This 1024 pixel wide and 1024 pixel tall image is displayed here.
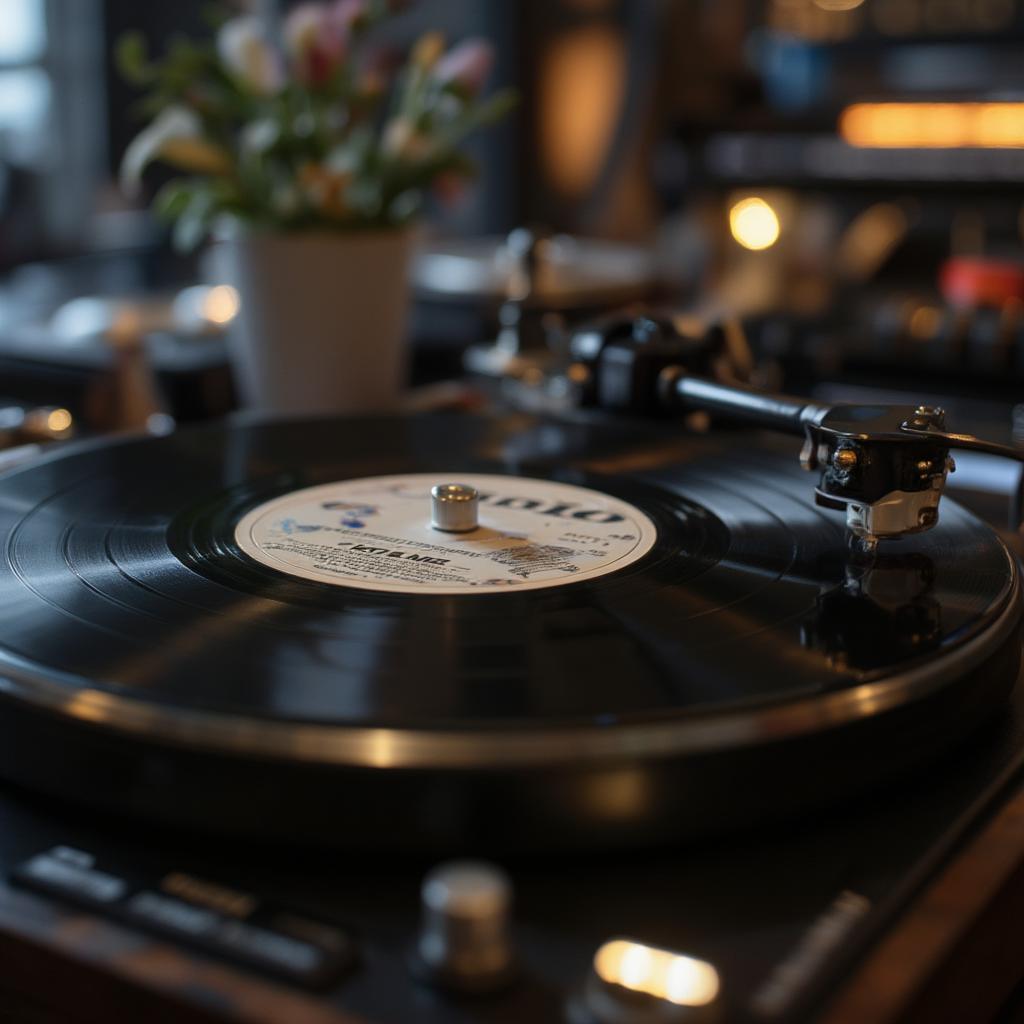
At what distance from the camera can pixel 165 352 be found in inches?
58.0

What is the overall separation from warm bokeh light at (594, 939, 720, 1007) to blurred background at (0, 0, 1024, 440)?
808 mm

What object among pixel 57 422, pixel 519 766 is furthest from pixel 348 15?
pixel 519 766

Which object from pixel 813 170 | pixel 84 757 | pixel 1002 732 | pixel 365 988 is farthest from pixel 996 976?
pixel 813 170

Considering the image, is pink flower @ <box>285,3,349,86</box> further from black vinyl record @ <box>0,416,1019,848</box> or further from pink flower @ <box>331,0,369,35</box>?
black vinyl record @ <box>0,416,1019,848</box>

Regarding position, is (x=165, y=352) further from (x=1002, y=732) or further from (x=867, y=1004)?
(x=867, y=1004)

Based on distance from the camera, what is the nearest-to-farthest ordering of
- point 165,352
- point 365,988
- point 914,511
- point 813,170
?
point 365,988
point 914,511
point 165,352
point 813,170

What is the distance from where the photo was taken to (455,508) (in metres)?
0.74

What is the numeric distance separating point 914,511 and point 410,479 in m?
0.34

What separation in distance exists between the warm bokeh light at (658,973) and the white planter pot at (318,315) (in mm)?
940

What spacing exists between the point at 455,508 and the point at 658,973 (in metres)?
0.38

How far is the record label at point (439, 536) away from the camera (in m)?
0.66

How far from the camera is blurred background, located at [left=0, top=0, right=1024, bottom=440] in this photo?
65.4 inches

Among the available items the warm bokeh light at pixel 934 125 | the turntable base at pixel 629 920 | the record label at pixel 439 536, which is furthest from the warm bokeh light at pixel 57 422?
the warm bokeh light at pixel 934 125

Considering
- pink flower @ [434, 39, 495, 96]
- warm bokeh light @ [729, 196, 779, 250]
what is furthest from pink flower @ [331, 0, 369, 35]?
warm bokeh light @ [729, 196, 779, 250]
